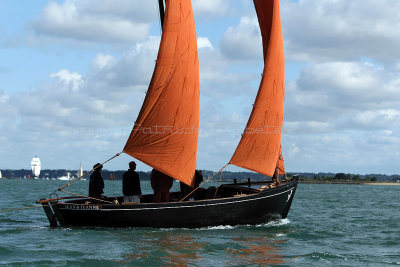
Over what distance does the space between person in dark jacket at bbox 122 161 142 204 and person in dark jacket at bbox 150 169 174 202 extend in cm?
81

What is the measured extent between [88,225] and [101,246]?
152 inches

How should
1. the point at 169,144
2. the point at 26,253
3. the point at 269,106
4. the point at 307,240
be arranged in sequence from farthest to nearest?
1. the point at 269,106
2. the point at 169,144
3. the point at 307,240
4. the point at 26,253

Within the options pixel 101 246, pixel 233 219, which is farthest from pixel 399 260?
pixel 101 246

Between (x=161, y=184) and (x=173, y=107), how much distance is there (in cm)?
303

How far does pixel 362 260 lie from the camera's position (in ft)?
59.2

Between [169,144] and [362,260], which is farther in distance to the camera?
[169,144]

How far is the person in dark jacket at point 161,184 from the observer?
23583mm

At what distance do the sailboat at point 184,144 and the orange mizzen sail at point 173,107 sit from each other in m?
0.04

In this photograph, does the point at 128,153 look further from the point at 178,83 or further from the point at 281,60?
the point at 281,60

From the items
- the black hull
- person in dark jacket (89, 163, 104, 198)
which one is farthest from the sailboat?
person in dark jacket (89, 163, 104, 198)

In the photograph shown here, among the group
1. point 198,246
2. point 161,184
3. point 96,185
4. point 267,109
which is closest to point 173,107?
point 161,184

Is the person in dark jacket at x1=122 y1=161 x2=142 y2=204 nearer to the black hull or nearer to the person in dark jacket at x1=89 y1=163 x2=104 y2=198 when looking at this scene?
the person in dark jacket at x1=89 y1=163 x2=104 y2=198

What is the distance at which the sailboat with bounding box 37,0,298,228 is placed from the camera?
22406mm

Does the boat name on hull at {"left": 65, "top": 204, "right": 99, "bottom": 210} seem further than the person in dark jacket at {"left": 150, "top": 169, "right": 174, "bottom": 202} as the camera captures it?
No
